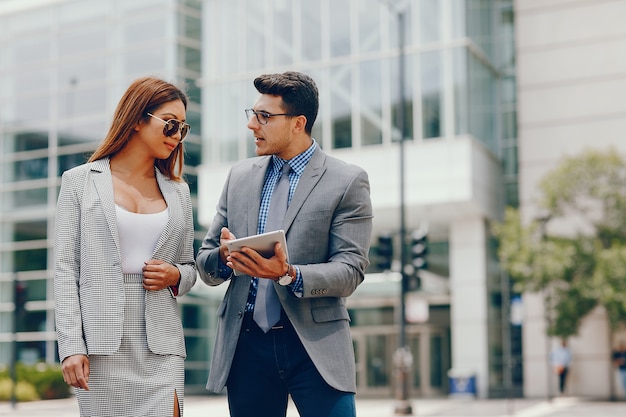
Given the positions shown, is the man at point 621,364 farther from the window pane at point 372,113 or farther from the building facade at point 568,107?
the window pane at point 372,113

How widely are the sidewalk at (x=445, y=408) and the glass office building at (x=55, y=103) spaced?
19.2 feet

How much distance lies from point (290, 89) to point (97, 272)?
1.15 meters

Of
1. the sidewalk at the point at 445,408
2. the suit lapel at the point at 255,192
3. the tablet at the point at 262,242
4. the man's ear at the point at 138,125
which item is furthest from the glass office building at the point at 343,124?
the tablet at the point at 262,242

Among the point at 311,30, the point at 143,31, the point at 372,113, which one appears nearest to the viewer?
the point at 372,113

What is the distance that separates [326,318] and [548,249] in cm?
2348

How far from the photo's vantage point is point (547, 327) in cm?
2738

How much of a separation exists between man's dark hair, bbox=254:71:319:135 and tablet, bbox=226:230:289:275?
2.38 ft

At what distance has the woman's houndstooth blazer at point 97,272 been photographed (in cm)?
405

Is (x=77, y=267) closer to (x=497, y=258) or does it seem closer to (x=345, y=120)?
(x=345, y=120)

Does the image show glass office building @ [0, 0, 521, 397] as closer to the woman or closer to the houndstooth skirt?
the woman

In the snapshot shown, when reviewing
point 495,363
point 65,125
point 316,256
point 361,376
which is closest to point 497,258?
point 495,363

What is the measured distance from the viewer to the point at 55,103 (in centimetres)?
3603

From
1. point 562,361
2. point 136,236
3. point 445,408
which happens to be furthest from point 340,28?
point 136,236

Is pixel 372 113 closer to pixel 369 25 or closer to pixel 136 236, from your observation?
pixel 369 25
